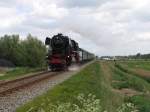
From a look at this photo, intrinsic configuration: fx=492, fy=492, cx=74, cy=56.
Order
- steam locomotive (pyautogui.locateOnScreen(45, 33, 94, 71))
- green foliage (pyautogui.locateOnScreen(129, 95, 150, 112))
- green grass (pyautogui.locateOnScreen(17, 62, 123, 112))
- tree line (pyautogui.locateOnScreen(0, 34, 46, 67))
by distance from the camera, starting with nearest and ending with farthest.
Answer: green grass (pyautogui.locateOnScreen(17, 62, 123, 112)) → green foliage (pyautogui.locateOnScreen(129, 95, 150, 112)) → steam locomotive (pyautogui.locateOnScreen(45, 33, 94, 71)) → tree line (pyautogui.locateOnScreen(0, 34, 46, 67))

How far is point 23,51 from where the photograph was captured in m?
114

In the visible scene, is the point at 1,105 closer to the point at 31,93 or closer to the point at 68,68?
the point at 31,93

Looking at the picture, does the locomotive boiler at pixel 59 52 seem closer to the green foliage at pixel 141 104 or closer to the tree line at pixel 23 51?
the green foliage at pixel 141 104

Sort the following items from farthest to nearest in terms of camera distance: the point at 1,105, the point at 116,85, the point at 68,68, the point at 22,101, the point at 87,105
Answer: the point at 68,68, the point at 116,85, the point at 22,101, the point at 1,105, the point at 87,105

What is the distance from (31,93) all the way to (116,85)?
1521 cm

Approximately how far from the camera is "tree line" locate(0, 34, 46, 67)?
11212 centimetres

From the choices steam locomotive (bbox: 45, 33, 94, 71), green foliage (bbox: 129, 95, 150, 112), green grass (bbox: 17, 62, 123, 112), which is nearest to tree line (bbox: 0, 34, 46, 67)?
steam locomotive (bbox: 45, 33, 94, 71)

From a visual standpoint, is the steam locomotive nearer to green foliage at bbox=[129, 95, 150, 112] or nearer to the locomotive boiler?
the locomotive boiler

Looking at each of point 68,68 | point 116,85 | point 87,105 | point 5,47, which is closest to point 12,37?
point 5,47

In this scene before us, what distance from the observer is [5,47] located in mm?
117438

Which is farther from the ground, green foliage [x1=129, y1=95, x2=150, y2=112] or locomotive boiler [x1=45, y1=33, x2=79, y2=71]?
locomotive boiler [x1=45, y1=33, x2=79, y2=71]

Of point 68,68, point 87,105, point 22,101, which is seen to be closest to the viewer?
point 87,105

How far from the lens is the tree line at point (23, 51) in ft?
368

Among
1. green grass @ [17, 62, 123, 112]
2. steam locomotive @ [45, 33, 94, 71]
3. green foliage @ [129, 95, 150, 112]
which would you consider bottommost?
green foliage @ [129, 95, 150, 112]
